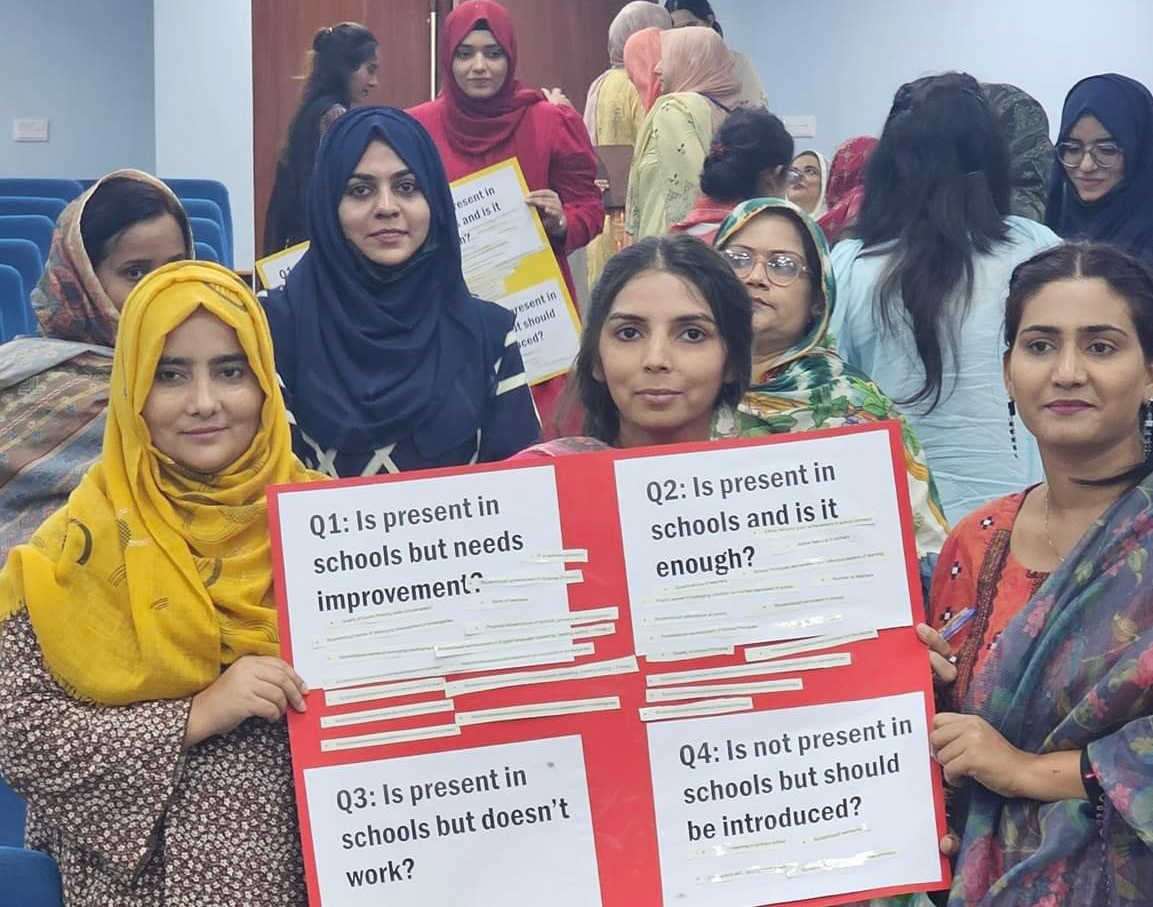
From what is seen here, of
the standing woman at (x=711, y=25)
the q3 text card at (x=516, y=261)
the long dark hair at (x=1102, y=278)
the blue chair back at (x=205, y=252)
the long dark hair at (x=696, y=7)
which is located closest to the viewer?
the long dark hair at (x=1102, y=278)

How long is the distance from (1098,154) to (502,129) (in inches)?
59.3

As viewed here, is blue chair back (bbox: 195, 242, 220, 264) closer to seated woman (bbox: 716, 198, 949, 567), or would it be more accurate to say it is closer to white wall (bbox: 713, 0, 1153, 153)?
seated woman (bbox: 716, 198, 949, 567)

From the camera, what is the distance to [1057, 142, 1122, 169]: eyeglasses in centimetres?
386

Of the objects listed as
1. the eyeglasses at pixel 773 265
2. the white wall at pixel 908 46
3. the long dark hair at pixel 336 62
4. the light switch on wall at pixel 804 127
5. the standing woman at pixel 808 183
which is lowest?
the eyeglasses at pixel 773 265

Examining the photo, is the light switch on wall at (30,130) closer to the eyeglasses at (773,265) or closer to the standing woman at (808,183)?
the standing woman at (808,183)

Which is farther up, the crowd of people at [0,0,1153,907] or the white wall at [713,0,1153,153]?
the white wall at [713,0,1153,153]

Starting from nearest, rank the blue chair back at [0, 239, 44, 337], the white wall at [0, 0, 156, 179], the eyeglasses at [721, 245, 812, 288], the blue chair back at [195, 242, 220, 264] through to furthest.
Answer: the eyeglasses at [721, 245, 812, 288], the blue chair back at [0, 239, 44, 337], the blue chair back at [195, 242, 220, 264], the white wall at [0, 0, 156, 179]

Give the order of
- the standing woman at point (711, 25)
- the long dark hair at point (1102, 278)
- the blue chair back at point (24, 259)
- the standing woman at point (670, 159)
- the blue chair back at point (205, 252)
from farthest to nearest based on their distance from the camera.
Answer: the standing woman at point (711, 25) < the standing woman at point (670, 159) < the blue chair back at point (205, 252) < the blue chair back at point (24, 259) < the long dark hair at point (1102, 278)

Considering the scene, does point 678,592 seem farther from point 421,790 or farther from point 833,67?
point 833,67

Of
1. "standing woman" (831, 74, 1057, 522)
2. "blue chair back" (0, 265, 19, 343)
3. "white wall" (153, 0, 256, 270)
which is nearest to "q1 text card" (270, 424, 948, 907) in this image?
"standing woman" (831, 74, 1057, 522)

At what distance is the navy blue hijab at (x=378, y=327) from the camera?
97.2 inches

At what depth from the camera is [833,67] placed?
29.8ft

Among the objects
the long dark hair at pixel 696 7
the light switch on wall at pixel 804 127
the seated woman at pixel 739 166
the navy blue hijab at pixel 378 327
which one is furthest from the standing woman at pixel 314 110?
the light switch on wall at pixel 804 127

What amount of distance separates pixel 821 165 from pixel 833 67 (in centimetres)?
299
